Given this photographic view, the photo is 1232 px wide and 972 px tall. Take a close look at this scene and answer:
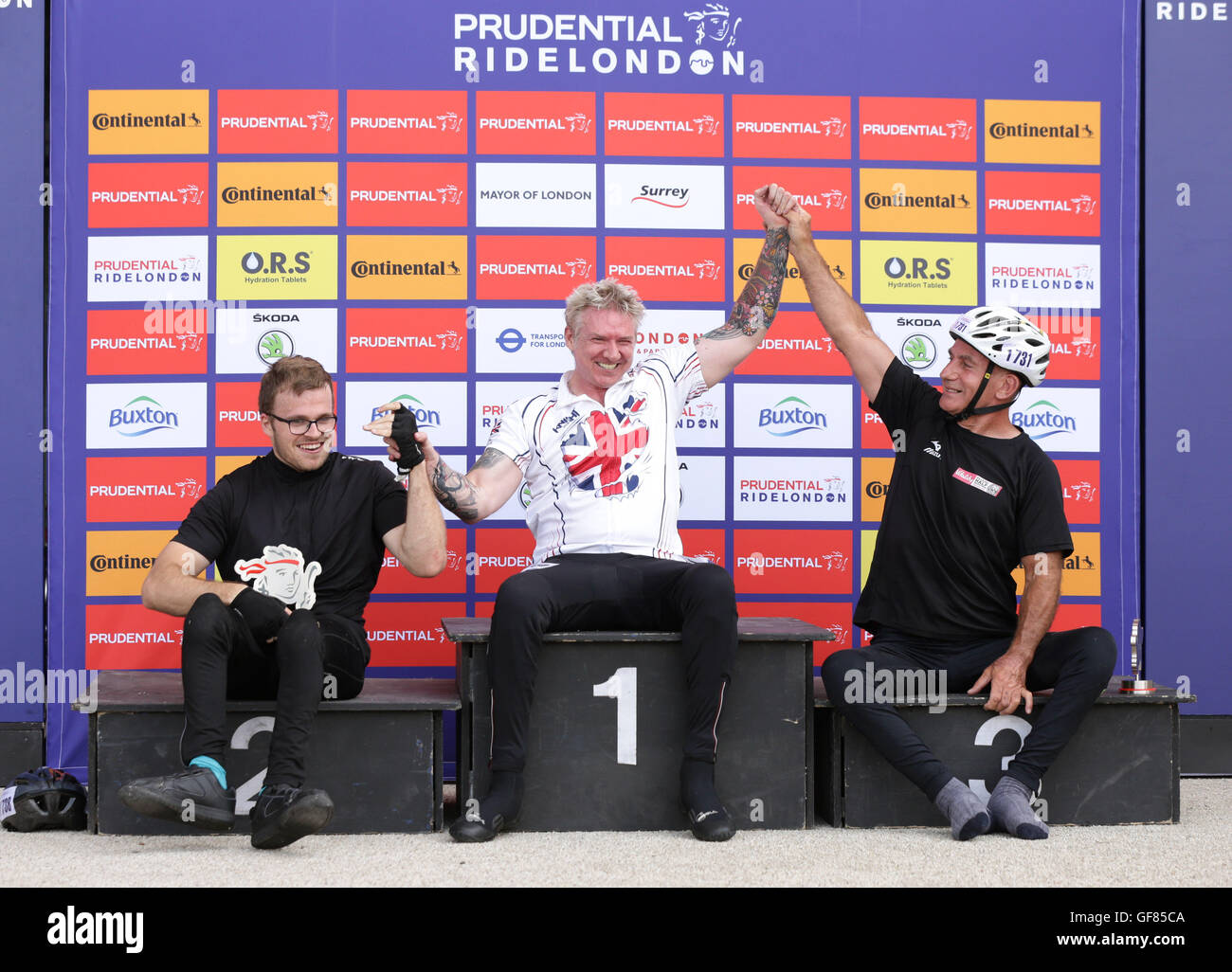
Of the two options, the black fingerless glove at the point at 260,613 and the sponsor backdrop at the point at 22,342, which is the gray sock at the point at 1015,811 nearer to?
the black fingerless glove at the point at 260,613

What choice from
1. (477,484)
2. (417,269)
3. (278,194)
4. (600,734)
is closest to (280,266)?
(278,194)

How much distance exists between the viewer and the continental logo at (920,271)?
3.86m

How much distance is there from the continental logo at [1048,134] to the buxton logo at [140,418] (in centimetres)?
300

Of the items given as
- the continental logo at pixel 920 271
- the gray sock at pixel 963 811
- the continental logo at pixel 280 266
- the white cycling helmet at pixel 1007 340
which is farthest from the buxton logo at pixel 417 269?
the gray sock at pixel 963 811

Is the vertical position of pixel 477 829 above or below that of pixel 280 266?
below

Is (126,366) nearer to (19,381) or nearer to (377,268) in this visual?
(19,381)

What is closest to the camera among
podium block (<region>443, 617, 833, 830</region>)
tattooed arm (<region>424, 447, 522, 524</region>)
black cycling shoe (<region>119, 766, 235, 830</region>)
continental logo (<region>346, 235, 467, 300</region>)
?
black cycling shoe (<region>119, 766, 235, 830</region>)

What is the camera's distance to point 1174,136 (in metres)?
3.89

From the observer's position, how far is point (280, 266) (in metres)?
3.75

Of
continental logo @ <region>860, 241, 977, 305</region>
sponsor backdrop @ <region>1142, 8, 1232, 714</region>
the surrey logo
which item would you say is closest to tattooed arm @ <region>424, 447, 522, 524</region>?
the surrey logo

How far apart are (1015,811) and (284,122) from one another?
3126 mm

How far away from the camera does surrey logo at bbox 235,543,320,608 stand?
2900 mm

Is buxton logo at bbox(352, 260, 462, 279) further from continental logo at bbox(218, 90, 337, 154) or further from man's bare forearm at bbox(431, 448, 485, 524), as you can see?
man's bare forearm at bbox(431, 448, 485, 524)

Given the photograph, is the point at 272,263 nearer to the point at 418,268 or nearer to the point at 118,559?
the point at 418,268
